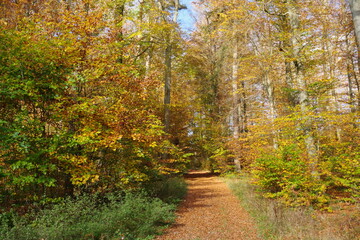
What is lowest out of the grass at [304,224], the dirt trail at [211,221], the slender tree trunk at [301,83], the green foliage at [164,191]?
the dirt trail at [211,221]

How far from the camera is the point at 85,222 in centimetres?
521

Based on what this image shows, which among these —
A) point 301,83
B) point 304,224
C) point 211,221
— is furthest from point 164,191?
point 301,83

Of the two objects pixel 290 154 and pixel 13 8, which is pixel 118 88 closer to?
pixel 290 154

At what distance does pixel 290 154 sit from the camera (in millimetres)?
7812

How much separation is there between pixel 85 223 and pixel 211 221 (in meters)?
3.59

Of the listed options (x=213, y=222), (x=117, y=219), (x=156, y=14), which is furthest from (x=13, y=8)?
(x=213, y=222)

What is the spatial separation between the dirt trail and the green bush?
0.56 meters

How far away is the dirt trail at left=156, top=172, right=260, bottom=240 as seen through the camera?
565 cm

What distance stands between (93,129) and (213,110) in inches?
598

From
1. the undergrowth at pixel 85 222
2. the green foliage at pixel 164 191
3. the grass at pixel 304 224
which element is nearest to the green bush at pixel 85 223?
the undergrowth at pixel 85 222

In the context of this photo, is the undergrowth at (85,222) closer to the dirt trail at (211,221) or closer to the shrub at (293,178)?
the dirt trail at (211,221)

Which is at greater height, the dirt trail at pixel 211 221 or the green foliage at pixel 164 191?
the green foliage at pixel 164 191

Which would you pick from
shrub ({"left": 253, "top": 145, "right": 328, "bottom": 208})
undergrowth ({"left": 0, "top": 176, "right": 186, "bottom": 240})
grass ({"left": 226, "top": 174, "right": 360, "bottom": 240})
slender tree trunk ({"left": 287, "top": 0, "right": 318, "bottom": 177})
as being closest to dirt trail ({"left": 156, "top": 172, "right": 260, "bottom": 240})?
grass ({"left": 226, "top": 174, "right": 360, "bottom": 240})

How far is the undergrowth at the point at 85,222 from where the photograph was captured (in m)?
4.29
